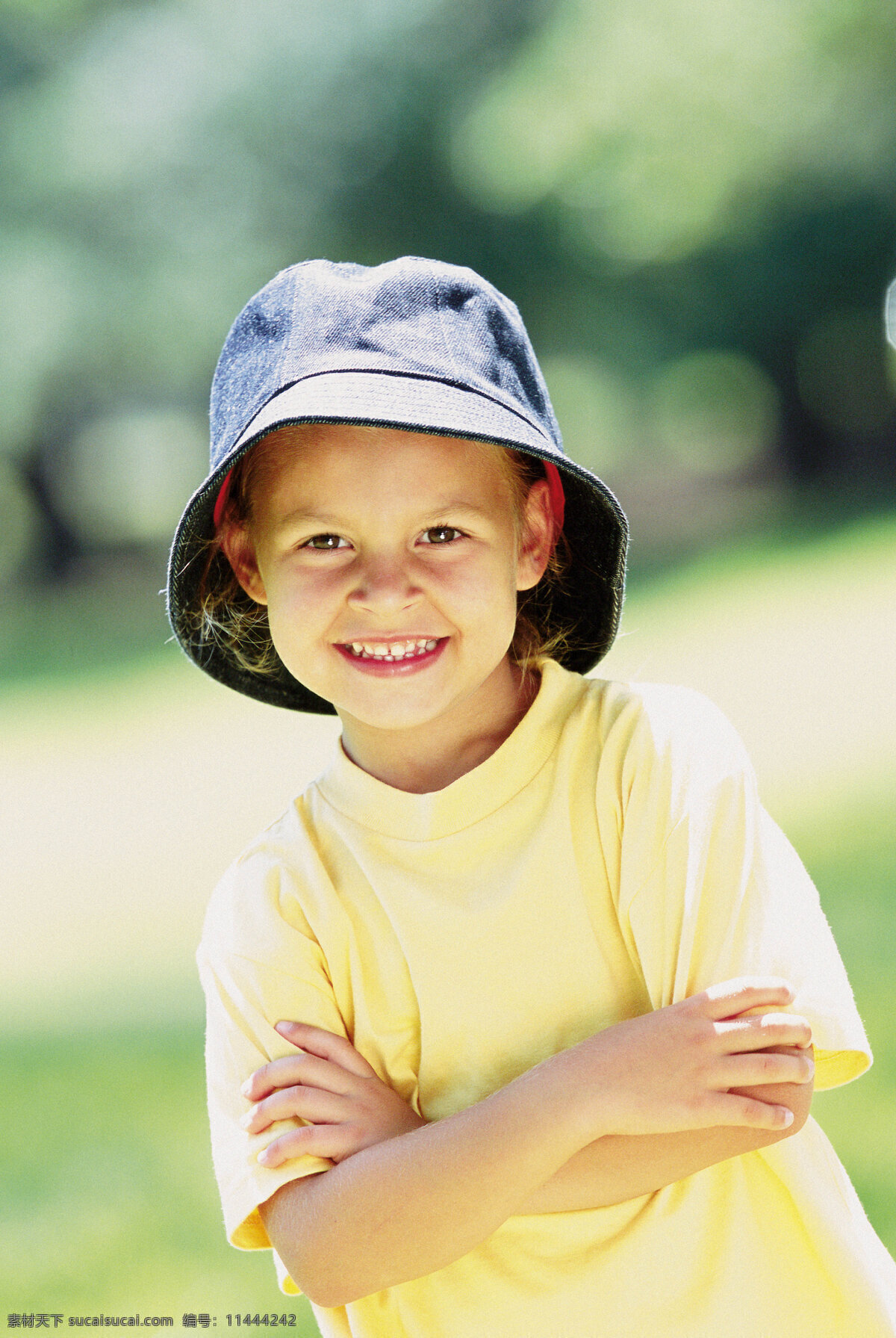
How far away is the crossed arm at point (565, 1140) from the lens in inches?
55.8

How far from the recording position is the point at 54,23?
15.6 metres

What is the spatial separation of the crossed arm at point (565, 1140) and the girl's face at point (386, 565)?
43 cm

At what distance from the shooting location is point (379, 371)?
1538mm

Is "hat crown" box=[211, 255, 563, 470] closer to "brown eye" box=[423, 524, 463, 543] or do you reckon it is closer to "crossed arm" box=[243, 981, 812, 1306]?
"brown eye" box=[423, 524, 463, 543]

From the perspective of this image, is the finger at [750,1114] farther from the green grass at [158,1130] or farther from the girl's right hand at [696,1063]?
the green grass at [158,1130]

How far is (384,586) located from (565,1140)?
0.59 meters

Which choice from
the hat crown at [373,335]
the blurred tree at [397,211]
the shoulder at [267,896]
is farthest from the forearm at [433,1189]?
the blurred tree at [397,211]

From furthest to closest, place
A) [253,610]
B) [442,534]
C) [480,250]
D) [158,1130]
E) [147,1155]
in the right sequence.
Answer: [480,250]
[158,1130]
[147,1155]
[253,610]
[442,534]

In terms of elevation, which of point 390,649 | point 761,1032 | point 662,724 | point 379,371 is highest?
point 379,371

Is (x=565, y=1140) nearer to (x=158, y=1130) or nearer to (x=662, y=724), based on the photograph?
(x=662, y=724)

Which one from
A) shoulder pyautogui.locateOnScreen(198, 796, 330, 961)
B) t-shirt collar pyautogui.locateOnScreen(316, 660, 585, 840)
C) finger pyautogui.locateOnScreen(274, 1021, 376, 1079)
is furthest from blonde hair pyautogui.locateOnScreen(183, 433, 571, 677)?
finger pyautogui.locateOnScreen(274, 1021, 376, 1079)

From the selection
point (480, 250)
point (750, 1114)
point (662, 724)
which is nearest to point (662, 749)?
point (662, 724)

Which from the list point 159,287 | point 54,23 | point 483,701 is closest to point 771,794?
point 483,701

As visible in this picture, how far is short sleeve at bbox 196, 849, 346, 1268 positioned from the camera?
1555 millimetres
